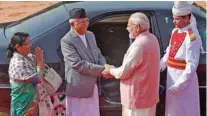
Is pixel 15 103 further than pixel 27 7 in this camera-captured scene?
No

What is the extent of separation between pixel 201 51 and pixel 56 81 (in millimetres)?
1563

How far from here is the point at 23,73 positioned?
4715mm

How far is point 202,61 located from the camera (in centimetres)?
534

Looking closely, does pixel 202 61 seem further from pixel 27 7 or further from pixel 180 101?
pixel 27 7

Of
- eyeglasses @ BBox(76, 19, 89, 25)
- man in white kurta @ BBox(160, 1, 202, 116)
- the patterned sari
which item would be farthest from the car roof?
the patterned sari

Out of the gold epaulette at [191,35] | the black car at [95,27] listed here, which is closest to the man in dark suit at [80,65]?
the black car at [95,27]

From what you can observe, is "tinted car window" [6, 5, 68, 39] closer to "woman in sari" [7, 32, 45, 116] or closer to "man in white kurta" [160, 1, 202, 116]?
"woman in sari" [7, 32, 45, 116]

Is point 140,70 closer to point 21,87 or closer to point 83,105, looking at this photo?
point 83,105

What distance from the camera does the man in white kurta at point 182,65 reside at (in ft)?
16.1

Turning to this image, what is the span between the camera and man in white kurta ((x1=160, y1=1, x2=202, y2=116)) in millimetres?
4914

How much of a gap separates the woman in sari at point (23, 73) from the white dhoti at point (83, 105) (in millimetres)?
361

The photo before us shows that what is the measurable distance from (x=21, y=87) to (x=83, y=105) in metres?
0.63

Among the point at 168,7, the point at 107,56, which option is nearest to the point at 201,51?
the point at 168,7

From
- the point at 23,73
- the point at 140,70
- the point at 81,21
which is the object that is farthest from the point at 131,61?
the point at 23,73
